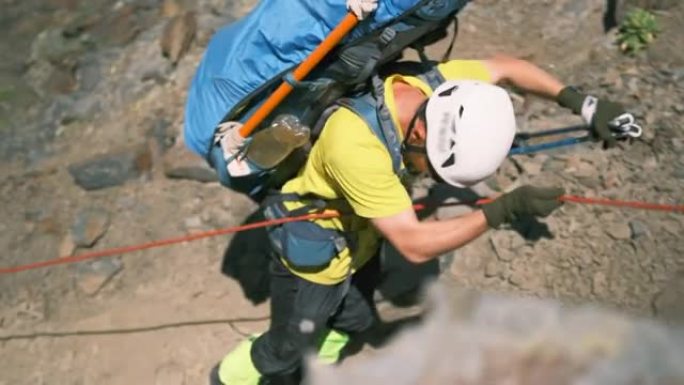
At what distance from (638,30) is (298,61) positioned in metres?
3.46

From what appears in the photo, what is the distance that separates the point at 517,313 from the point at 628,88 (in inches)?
201

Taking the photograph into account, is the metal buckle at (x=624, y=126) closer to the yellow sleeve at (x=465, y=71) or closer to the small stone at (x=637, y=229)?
the yellow sleeve at (x=465, y=71)

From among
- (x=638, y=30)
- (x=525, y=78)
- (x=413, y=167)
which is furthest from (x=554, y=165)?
(x=413, y=167)

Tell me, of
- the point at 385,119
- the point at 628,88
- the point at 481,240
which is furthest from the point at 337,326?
the point at 628,88

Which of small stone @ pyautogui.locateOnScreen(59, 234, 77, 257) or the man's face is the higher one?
the man's face

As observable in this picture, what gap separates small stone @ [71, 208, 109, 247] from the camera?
23.2 ft

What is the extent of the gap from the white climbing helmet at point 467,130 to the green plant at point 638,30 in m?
2.98

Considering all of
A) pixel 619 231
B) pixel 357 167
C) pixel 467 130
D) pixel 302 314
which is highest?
pixel 467 130

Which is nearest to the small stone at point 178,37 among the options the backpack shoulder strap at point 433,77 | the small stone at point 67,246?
the small stone at point 67,246

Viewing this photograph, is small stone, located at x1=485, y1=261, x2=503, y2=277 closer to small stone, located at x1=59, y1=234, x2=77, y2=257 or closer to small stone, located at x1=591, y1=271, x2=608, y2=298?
small stone, located at x1=591, y1=271, x2=608, y2=298

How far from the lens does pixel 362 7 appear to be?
157 inches

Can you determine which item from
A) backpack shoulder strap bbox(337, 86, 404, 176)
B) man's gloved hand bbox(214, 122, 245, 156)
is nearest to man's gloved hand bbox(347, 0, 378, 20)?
backpack shoulder strap bbox(337, 86, 404, 176)

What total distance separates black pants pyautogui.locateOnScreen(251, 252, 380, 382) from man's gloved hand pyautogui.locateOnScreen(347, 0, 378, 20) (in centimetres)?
167

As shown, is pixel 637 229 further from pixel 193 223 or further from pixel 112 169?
pixel 112 169
